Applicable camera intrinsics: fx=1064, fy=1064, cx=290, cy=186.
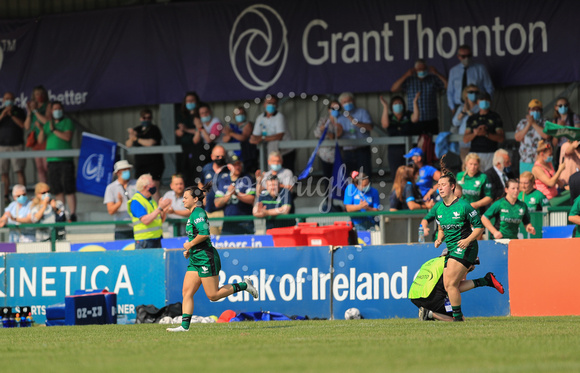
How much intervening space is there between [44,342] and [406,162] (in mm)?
10696

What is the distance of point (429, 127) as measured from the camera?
2128 cm

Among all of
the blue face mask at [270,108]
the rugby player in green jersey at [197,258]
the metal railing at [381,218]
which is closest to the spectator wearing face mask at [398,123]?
the blue face mask at [270,108]

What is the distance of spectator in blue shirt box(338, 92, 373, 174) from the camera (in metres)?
21.2

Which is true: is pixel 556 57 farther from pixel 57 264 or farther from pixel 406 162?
pixel 57 264

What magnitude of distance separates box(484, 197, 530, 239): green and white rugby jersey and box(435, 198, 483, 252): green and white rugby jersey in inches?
109

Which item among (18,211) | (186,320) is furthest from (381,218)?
(18,211)

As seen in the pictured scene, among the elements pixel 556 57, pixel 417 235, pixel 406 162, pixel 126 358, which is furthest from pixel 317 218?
pixel 126 358

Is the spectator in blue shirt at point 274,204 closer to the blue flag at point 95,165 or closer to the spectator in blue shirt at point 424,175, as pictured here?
the spectator in blue shirt at point 424,175

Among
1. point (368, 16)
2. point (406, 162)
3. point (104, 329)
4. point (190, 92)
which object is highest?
point (368, 16)

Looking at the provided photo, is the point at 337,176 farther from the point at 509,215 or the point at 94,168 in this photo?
the point at 94,168

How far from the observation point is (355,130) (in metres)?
21.6

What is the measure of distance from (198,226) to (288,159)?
957 centimetres

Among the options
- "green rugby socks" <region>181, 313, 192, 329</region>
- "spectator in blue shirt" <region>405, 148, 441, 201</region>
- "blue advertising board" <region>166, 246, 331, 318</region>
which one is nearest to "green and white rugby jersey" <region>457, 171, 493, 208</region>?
"spectator in blue shirt" <region>405, 148, 441, 201</region>

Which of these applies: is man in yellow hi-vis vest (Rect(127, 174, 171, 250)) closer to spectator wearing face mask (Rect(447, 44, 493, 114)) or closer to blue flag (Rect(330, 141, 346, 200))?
blue flag (Rect(330, 141, 346, 200))
